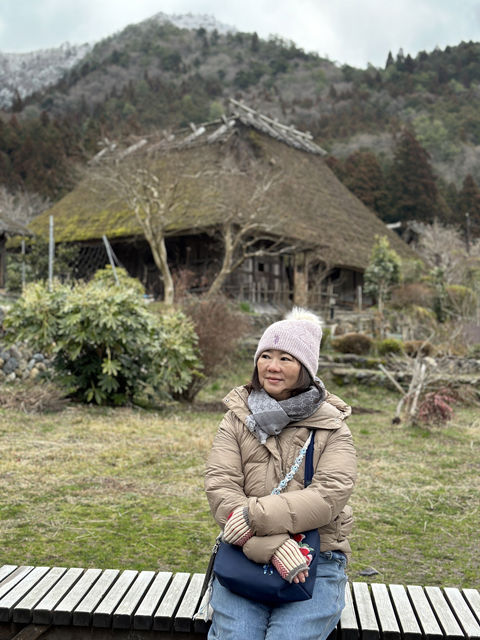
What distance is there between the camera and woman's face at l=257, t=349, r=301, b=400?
2.23 metres

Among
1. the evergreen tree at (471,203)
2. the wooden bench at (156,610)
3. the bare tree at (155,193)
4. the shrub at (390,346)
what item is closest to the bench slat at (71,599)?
the wooden bench at (156,610)

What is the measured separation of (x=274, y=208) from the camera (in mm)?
17156

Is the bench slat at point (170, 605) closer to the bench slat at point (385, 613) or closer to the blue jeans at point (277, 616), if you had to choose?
the blue jeans at point (277, 616)

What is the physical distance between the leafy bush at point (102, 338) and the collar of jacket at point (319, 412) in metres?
4.95

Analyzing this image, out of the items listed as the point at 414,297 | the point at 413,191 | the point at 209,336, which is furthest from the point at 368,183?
the point at 209,336

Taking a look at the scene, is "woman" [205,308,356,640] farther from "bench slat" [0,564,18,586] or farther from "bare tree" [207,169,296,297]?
"bare tree" [207,169,296,297]

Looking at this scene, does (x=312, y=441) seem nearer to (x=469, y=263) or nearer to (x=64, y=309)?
(x=64, y=309)

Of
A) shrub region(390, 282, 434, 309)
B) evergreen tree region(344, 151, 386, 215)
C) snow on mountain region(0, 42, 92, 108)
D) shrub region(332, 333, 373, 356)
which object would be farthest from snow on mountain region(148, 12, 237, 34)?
shrub region(332, 333, 373, 356)

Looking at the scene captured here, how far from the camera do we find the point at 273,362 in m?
2.24

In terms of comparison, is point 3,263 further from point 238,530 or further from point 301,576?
point 301,576

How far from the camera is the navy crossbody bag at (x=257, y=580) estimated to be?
6.04 ft

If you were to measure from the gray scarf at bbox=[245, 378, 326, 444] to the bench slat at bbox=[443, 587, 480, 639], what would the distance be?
870 mm

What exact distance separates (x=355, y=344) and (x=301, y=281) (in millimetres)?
4988

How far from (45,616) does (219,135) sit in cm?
1891
